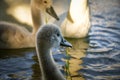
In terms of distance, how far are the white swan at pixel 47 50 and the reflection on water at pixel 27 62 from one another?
2.52 feet

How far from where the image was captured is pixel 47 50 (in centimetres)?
470

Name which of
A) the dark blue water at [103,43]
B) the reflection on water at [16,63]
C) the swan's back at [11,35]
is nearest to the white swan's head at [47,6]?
the swan's back at [11,35]

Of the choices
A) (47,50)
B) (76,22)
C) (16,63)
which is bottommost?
(47,50)

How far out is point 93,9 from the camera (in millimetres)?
7805

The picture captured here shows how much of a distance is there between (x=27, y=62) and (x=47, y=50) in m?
1.21

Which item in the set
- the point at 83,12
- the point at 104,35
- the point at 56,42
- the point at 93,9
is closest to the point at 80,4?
the point at 83,12

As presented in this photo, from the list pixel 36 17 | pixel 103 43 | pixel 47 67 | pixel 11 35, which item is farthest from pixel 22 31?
pixel 47 67

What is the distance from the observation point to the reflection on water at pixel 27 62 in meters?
5.50

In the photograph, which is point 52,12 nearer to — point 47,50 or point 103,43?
point 103,43

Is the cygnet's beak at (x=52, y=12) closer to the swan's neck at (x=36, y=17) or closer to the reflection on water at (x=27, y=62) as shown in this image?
the swan's neck at (x=36, y=17)

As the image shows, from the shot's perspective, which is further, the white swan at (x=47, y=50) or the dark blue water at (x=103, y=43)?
the dark blue water at (x=103, y=43)

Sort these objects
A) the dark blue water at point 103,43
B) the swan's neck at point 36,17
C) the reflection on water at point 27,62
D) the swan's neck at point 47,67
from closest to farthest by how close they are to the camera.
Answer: the swan's neck at point 47,67, the reflection on water at point 27,62, the dark blue water at point 103,43, the swan's neck at point 36,17

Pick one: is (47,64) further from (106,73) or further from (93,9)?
(93,9)

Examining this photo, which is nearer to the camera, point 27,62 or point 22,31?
point 27,62
